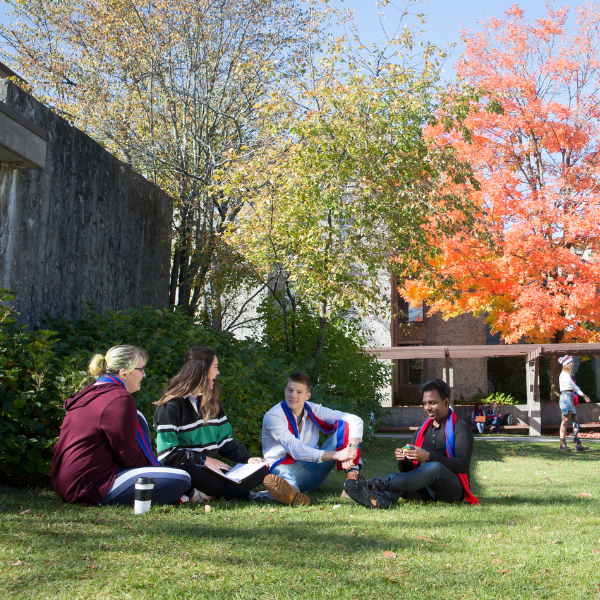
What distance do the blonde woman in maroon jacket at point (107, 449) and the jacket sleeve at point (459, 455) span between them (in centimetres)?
205

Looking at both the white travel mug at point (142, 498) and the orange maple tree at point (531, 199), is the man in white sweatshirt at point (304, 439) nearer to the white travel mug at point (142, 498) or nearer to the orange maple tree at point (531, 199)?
the white travel mug at point (142, 498)

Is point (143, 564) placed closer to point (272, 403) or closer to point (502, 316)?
point (272, 403)

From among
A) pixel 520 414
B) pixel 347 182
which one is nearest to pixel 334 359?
pixel 347 182

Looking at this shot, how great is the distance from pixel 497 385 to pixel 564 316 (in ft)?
32.9

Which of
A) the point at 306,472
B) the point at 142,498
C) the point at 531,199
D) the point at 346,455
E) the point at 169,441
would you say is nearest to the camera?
the point at 142,498

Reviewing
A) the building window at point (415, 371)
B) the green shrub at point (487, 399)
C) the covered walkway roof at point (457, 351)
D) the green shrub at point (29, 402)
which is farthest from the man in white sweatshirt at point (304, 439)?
the building window at point (415, 371)

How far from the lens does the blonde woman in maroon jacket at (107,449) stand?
A: 14.2ft

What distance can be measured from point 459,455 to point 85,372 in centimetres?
326

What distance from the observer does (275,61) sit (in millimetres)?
13719

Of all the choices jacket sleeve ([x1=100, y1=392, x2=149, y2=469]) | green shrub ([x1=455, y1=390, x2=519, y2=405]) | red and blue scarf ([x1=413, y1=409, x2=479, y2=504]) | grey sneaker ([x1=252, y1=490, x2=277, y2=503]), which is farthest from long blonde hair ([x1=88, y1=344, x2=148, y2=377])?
green shrub ([x1=455, y1=390, x2=519, y2=405])

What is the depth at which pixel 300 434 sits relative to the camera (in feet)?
18.1

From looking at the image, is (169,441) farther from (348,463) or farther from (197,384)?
(348,463)

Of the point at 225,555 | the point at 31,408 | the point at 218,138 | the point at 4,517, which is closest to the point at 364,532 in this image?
the point at 225,555

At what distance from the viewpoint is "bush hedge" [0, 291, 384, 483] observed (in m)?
5.06
